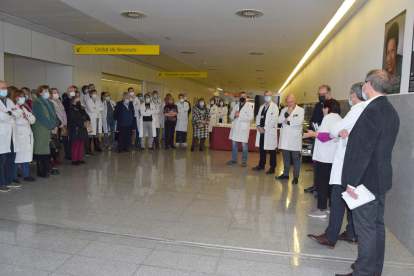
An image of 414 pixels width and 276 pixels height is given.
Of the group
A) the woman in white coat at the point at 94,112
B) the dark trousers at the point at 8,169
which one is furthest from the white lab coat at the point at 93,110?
the dark trousers at the point at 8,169

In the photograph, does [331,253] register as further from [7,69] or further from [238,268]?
[7,69]

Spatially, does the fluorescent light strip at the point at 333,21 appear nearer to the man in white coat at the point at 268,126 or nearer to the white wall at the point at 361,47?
the white wall at the point at 361,47

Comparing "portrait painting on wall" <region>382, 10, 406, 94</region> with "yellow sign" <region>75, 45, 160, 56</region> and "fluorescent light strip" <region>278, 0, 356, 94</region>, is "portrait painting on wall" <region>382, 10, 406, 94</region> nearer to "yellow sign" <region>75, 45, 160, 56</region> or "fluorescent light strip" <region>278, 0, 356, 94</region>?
"fluorescent light strip" <region>278, 0, 356, 94</region>

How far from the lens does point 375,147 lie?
2.29 meters

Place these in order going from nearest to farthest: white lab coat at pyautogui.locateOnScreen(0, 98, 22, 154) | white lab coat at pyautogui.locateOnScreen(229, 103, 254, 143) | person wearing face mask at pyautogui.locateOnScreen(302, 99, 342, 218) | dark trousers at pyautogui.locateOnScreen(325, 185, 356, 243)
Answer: dark trousers at pyautogui.locateOnScreen(325, 185, 356, 243)
person wearing face mask at pyautogui.locateOnScreen(302, 99, 342, 218)
white lab coat at pyautogui.locateOnScreen(0, 98, 22, 154)
white lab coat at pyautogui.locateOnScreen(229, 103, 254, 143)

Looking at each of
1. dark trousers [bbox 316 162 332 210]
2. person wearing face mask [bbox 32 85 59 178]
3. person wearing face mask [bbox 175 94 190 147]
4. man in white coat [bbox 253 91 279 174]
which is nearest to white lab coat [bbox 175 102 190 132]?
person wearing face mask [bbox 175 94 190 147]

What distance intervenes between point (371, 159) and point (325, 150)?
5.15 ft

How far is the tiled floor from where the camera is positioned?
272cm

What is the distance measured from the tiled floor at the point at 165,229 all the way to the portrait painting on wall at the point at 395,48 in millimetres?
1998

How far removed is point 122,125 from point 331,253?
708 cm

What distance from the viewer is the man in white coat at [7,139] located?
4584 mm

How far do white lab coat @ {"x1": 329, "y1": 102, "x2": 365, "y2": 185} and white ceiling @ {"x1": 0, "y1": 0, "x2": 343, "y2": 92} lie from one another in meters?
3.86

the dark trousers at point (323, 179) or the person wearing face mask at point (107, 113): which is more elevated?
the person wearing face mask at point (107, 113)

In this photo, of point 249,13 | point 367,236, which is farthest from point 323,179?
point 249,13
